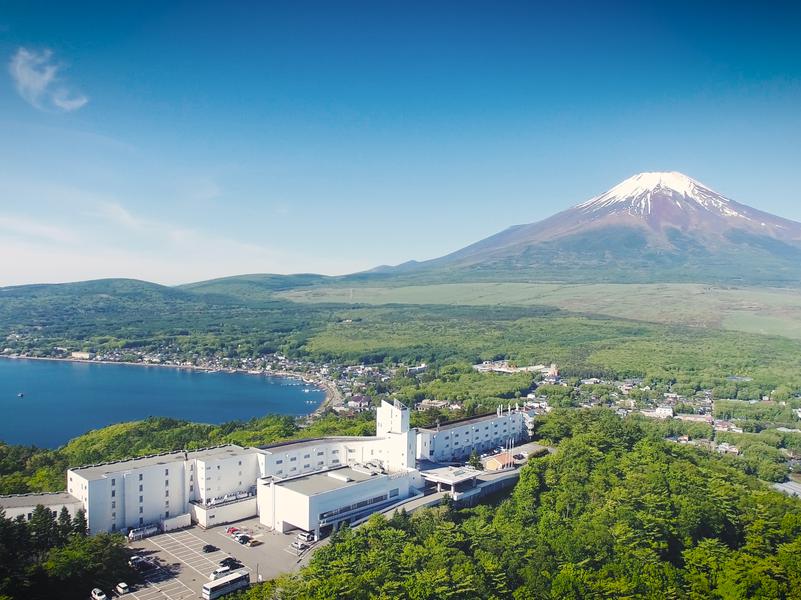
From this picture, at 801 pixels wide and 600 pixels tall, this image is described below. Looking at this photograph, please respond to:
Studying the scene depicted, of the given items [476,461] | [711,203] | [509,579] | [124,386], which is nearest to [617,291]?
[711,203]

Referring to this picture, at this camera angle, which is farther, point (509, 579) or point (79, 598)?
point (509, 579)

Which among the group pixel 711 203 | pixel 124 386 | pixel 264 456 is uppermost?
pixel 711 203

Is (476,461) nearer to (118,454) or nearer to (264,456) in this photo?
(264,456)

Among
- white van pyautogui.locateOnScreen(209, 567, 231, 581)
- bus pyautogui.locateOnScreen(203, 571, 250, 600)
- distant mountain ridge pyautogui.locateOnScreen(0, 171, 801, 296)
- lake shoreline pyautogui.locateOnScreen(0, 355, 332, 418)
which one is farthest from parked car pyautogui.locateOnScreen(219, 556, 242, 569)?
distant mountain ridge pyautogui.locateOnScreen(0, 171, 801, 296)

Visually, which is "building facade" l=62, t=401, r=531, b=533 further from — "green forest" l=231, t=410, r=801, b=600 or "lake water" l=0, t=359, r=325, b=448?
"lake water" l=0, t=359, r=325, b=448

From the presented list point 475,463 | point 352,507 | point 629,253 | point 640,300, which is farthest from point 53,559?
point 629,253

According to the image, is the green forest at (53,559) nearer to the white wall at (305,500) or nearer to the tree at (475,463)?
the white wall at (305,500)

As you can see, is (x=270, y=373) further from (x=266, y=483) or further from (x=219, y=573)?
(x=219, y=573)
